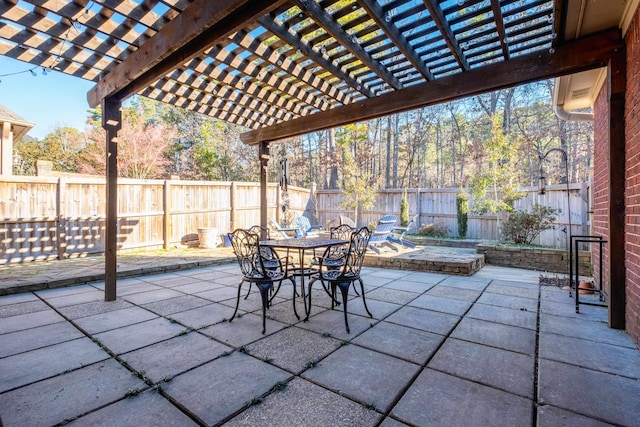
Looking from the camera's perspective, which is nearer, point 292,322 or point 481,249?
point 292,322

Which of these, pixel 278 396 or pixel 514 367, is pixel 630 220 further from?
pixel 278 396

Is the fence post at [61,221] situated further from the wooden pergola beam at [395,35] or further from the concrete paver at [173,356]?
the wooden pergola beam at [395,35]

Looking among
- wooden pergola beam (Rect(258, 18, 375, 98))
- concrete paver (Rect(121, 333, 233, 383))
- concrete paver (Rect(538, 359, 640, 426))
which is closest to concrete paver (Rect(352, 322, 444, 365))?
concrete paver (Rect(538, 359, 640, 426))

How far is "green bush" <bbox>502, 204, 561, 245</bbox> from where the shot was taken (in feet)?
20.8

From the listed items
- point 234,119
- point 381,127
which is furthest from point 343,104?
point 381,127

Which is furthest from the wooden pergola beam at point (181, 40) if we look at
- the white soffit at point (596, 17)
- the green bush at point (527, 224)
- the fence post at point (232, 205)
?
the green bush at point (527, 224)

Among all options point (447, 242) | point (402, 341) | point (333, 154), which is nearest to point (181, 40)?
point (402, 341)

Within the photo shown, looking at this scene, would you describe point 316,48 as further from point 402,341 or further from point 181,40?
point 402,341

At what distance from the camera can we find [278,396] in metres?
1.64

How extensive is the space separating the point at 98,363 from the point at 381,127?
50.0ft

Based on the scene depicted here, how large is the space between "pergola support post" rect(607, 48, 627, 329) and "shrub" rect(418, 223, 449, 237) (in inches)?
246

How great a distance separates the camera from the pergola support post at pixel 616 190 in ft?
8.14

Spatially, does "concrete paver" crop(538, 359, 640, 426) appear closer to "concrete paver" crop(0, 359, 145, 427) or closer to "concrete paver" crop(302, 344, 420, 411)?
"concrete paver" crop(302, 344, 420, 411)

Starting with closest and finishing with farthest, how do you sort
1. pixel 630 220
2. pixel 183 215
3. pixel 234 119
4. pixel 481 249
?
1. pixel 630 220
2. pixel 234 119
3. pixel 481 249
4. pixel 183 215
